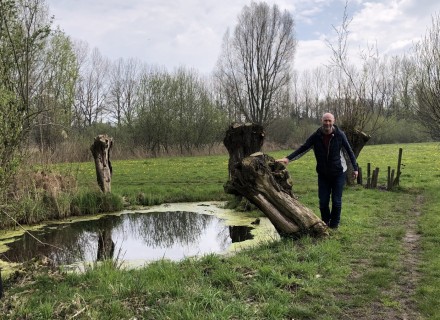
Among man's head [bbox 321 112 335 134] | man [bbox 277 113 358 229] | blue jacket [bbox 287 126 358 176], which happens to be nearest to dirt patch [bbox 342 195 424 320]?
man [bbox 277 113 358 229]

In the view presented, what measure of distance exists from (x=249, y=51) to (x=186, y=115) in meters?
9.79

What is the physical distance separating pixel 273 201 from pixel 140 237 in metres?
3.71

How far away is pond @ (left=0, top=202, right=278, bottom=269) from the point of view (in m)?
7.70

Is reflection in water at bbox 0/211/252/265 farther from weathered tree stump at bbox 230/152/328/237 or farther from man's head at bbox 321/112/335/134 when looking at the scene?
man's head at bbox 321/112/335/134

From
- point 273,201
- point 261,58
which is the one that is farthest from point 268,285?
point 261,58

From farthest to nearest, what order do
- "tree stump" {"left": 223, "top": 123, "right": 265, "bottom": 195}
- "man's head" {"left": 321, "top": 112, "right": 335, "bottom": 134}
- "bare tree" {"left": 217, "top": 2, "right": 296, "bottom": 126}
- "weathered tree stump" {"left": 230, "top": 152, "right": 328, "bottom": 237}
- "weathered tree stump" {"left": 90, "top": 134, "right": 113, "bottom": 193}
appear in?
"bare tree" {"left": 217, "top": 2, "right": 296, "bottom": 126} → "weathered tree stump" {"left": 90, "top": 134, "right": 113, "bottom": 193} → "tree stump" {"left": 223, "top": 123, "right": 265, "bottom": 195} → "man's head" {"left": 321, "top": 112, "right": 335, "bottom": 134} → "weathered tree stump" {"left": 230, "top": 152, "right": 328, "bottom": 237}

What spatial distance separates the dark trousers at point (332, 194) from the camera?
7516mm

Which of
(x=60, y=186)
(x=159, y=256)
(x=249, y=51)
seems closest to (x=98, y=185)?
(x=60, y=186)

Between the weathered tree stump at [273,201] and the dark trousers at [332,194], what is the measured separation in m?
0.60

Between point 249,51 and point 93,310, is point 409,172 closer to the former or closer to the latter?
point 93,310

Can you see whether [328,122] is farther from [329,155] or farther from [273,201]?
[273,201]

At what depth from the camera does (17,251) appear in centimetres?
801

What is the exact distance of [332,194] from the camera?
7629 mm

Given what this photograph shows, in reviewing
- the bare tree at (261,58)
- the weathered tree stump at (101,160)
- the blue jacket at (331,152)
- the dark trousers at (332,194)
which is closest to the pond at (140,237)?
the dark trousers at (332,194)
